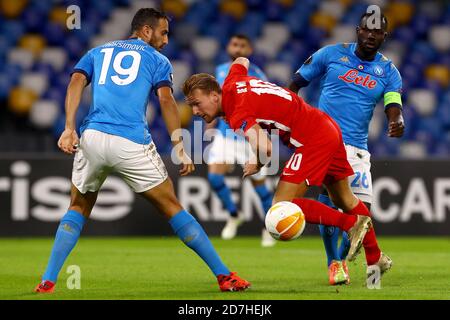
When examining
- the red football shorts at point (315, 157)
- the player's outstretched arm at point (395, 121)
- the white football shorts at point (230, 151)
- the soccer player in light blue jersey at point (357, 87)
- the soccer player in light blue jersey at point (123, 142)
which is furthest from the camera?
the white football shorts at point (230, 151)

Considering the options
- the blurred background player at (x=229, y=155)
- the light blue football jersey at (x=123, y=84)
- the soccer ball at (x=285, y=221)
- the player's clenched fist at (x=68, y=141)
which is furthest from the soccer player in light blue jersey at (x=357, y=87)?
the blurred background player at (x=229, y=155)

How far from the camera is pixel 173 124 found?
5922 millimetres

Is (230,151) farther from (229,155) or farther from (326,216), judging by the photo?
(326,216)

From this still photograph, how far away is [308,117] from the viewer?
20.0ft

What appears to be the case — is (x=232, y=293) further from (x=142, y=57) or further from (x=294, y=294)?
(x=142, y=57)

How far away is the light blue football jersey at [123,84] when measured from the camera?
5.95 metres

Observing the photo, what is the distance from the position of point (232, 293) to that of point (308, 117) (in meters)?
1.22

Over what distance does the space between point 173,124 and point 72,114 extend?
628 mm

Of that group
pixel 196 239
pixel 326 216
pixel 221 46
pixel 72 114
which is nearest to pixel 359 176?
pixel 326 216

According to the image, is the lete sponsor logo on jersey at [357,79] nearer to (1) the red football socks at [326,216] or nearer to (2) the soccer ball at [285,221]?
(1) the red football socks at [326,216]

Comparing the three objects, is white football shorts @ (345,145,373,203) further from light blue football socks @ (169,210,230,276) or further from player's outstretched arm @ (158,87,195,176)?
player's outstretched arm @ (158,87,195,176)

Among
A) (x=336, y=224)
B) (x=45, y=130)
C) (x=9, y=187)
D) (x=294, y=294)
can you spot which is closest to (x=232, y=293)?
(x=294, y=294)

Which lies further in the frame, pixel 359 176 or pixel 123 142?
pixel 359 176

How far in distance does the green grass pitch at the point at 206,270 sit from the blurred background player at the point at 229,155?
296 mm
